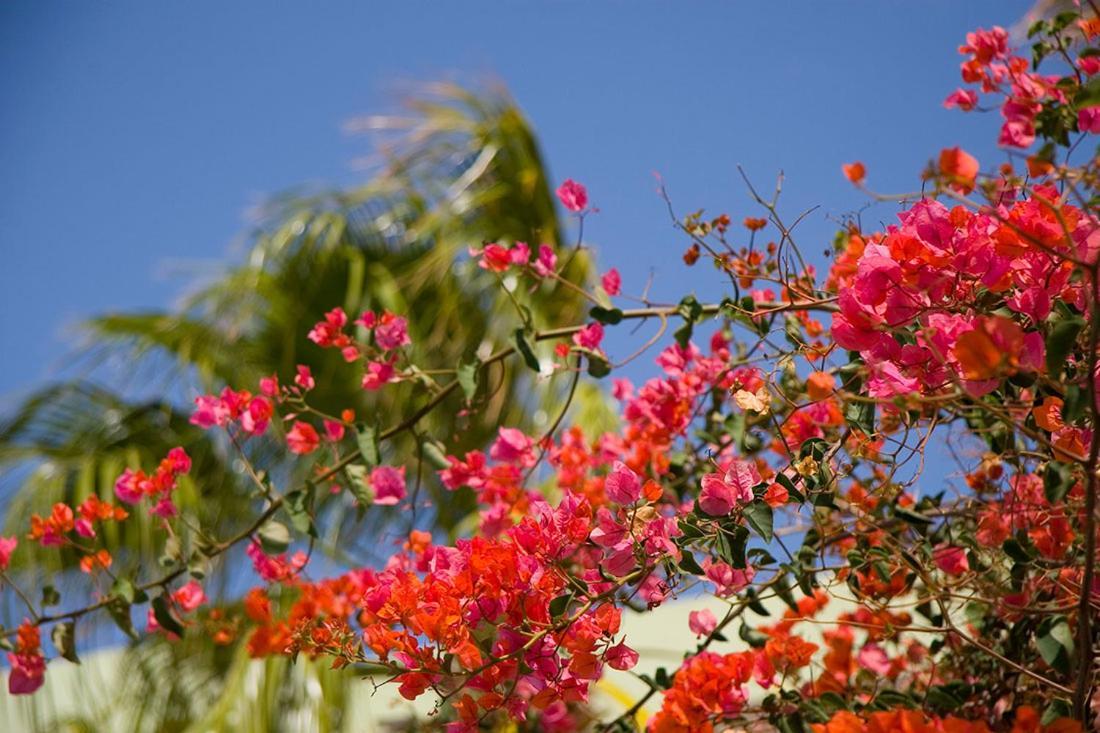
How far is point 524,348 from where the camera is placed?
109 cm

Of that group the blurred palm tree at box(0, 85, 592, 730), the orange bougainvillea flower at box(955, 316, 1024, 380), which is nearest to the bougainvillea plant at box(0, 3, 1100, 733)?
the orange bougainvillea flower at box(955, 316, 1024, 380)

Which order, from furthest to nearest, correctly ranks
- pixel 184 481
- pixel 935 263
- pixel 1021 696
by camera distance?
pixel 184 481 < pixel 1021 696 < pixel 935 263

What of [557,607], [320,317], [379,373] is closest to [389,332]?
[379,373]

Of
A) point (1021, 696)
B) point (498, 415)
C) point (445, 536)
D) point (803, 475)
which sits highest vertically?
point (498, 415)

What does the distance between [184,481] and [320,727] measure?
0.92m

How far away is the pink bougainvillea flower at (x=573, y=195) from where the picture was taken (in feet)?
3.94

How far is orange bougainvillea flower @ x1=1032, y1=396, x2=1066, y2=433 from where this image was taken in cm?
70

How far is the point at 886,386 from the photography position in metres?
0.76

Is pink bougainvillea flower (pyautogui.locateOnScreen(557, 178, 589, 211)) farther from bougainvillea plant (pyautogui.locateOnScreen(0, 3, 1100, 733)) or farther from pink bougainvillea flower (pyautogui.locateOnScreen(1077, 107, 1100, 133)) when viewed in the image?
pink bougainvillea flower (pyautogui.locateOnScreen(1077, 107, 1100, 133))

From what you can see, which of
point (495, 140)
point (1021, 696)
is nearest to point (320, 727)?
point (1021, 696)

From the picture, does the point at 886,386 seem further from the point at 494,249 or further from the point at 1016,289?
the point at 494,249

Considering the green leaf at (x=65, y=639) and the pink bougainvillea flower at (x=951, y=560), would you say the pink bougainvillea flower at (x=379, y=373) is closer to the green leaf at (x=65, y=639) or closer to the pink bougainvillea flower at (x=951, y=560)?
the green leaf at (x=65, y=639)

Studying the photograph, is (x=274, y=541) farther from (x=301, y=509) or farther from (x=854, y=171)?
(x=854, y=171)

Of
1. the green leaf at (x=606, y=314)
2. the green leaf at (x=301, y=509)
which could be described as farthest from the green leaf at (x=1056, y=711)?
the green leaf at (x=301, y=509)
